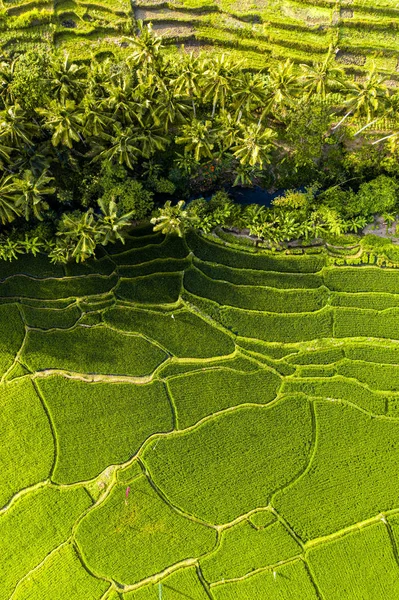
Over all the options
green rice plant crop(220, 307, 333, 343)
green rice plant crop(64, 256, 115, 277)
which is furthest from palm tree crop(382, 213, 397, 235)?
green rice plant crop(64, 256, 115, 277)

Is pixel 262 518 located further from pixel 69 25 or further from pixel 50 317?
pixel 69 25

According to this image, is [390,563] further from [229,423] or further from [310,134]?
[310,134]

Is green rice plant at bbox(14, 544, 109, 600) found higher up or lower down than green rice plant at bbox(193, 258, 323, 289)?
lower down

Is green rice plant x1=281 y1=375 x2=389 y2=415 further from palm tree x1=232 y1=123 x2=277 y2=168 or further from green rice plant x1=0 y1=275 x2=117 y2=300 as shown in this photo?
palm tree x1=232 y1=123 x2=277 y2=168

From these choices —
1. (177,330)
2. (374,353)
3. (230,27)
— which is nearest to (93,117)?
(177,330)

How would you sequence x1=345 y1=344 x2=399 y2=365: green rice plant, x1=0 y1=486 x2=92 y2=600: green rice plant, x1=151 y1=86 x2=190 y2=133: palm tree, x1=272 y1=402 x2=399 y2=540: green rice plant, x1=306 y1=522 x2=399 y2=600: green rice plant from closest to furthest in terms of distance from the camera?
x1=151 y1=86 x2=190 y2=133: palm tree, x1=0 y1=486 x2=92 y2=600: green rice plant, x1=306 y1=522 x2=399 y2=600: green rice plant, x1=272 y1=402 x2=399 y2=540: green rice plant, x1=345 y1=344 x2=399 y2=365: green rice plant

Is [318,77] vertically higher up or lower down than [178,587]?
higher up

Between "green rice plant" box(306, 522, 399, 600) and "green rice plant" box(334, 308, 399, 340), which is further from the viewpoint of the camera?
"green rice plant" box(334, 308, 399, 340)
